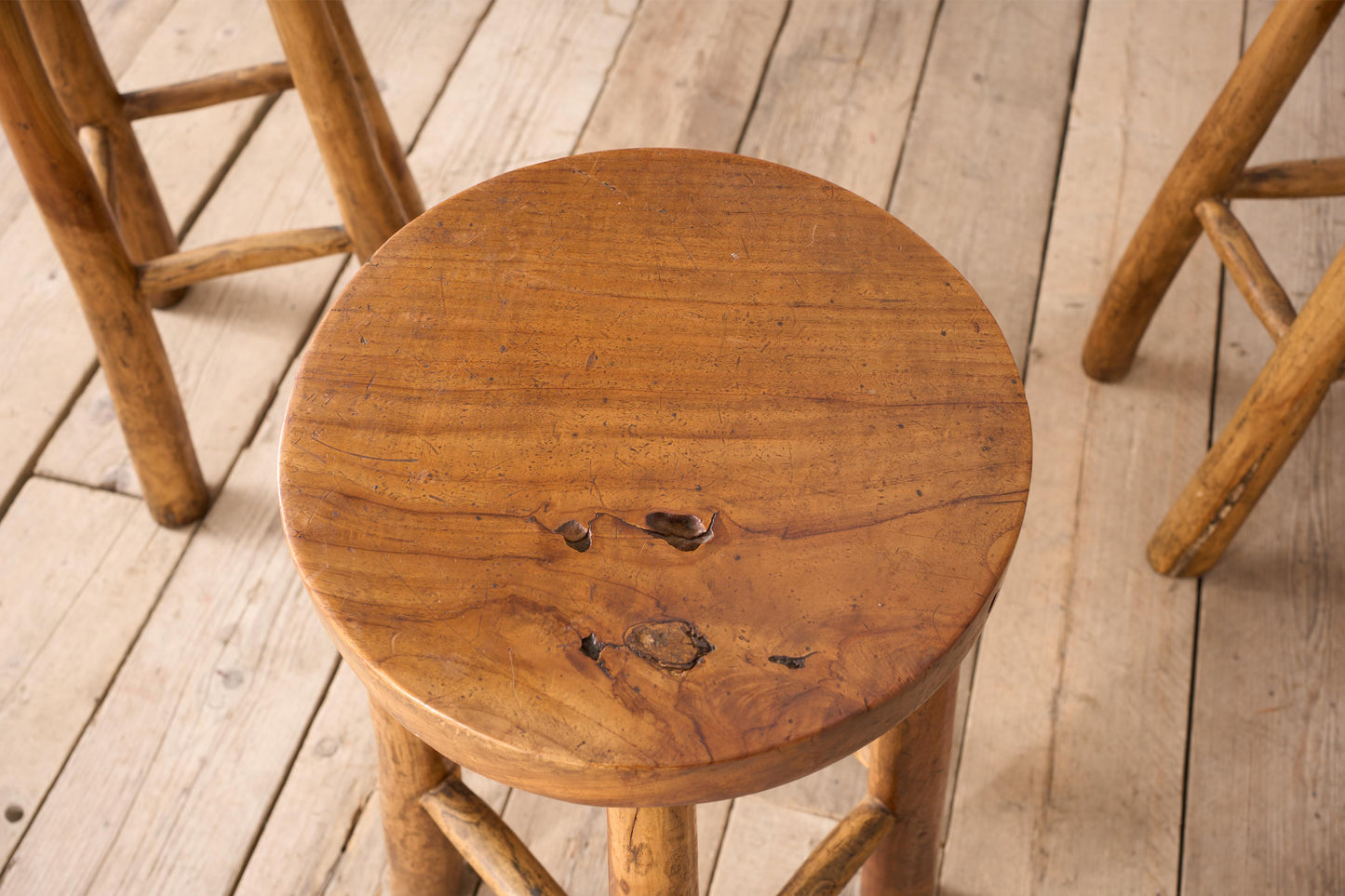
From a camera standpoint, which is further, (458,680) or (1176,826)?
(1176,826)

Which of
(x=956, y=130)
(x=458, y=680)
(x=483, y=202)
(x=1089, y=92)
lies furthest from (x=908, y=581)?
(x=1089, y=92)

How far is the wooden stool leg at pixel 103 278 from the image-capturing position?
101cm

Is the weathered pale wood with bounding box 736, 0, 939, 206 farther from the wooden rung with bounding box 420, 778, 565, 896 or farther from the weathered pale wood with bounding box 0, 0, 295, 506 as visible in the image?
the wooden rung with bounding box 420, 778, 565, 896

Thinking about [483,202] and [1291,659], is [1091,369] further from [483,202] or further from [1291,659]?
[483,202]

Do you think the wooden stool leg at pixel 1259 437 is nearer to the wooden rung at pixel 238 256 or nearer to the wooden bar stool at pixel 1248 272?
the wooden bar stool at pixel 1248 272

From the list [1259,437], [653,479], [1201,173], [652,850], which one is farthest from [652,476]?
[1201,173]

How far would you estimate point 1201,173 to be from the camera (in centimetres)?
118

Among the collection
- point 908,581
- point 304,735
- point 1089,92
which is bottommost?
point 304,735

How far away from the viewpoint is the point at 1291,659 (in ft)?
3.98

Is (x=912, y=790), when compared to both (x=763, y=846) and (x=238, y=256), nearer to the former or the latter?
(x=763, y=846)

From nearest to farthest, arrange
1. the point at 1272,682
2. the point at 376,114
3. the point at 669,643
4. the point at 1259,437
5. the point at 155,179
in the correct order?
the point at 669,643 → the point at 1259,437 → the point at 1272,682 → the point at 376,114 → the point at 155,179

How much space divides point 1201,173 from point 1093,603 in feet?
1.51

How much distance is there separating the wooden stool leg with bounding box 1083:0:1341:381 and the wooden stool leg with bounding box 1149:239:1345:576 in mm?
185

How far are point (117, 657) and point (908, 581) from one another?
3.14 ft
